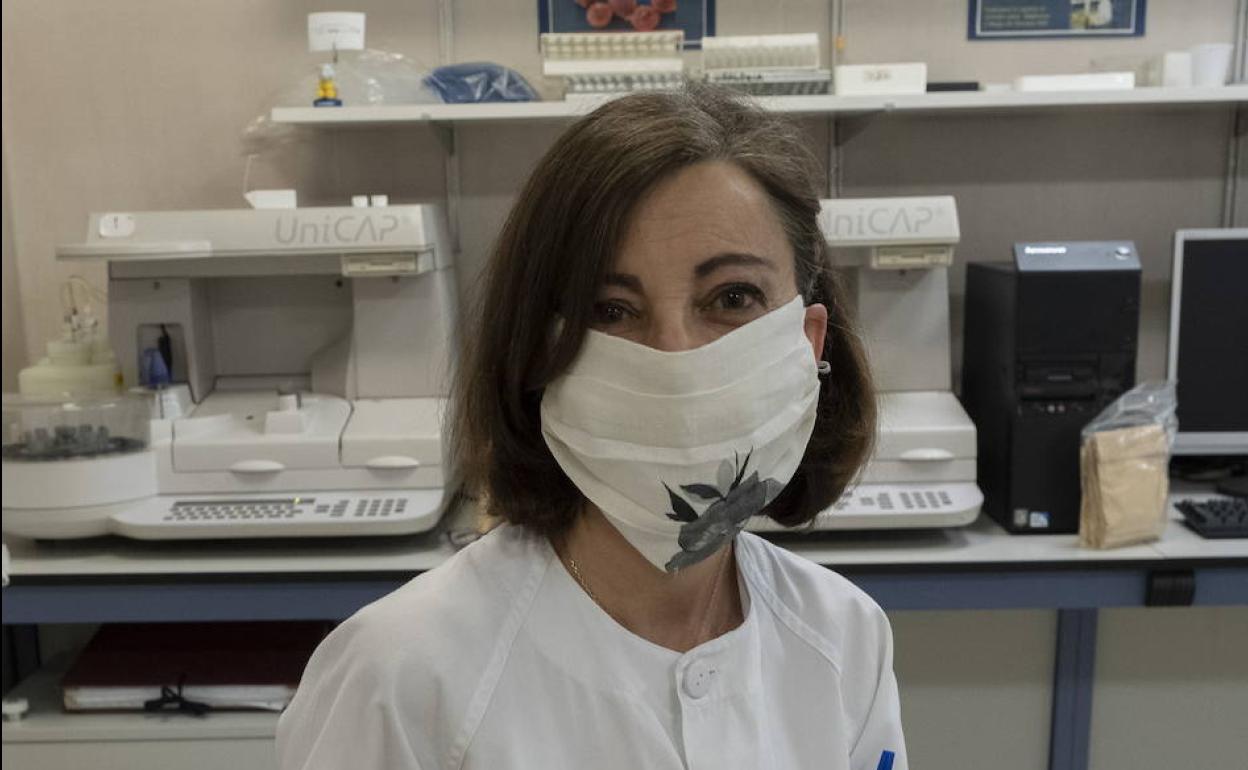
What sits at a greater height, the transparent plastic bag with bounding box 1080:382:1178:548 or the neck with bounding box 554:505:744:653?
the neck with bounding box 554:505:744:653

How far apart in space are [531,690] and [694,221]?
38cm

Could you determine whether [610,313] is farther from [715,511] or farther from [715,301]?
[715,511]

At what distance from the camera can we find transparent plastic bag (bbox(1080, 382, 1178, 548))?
1.92 meters

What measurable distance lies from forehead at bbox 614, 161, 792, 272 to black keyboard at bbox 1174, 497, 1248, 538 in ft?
4.97

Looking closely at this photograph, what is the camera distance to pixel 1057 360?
1992 millimetres

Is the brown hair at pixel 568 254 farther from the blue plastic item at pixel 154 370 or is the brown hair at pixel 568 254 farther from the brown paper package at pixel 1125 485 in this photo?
the blue plastic item at pixel 154 370

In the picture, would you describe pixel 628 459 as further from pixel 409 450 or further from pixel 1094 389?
pixel 1094 389

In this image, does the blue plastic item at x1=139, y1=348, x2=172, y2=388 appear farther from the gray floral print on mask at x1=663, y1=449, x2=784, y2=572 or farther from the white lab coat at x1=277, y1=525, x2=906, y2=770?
the gray floral print on mask at x1=663, y1=449, x2=784, y2=572

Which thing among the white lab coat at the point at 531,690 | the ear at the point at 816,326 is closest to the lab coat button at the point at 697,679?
the white lab coat at the point at 531,690

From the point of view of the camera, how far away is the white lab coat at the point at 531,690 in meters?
0.81

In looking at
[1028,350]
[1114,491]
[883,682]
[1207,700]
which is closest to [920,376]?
[1028,350]

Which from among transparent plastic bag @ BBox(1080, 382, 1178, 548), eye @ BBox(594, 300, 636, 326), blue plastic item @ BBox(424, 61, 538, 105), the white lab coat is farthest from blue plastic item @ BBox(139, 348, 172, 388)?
transparent plastic bag @ BBox(1080, 382, 1178, 548)

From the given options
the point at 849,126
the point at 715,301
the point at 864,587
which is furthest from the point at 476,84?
the point at 715,301

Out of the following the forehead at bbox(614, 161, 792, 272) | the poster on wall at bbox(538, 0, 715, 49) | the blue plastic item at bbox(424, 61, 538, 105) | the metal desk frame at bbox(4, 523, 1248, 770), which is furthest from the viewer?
the poster on wall at bbox(538, 0, 715, 49)
